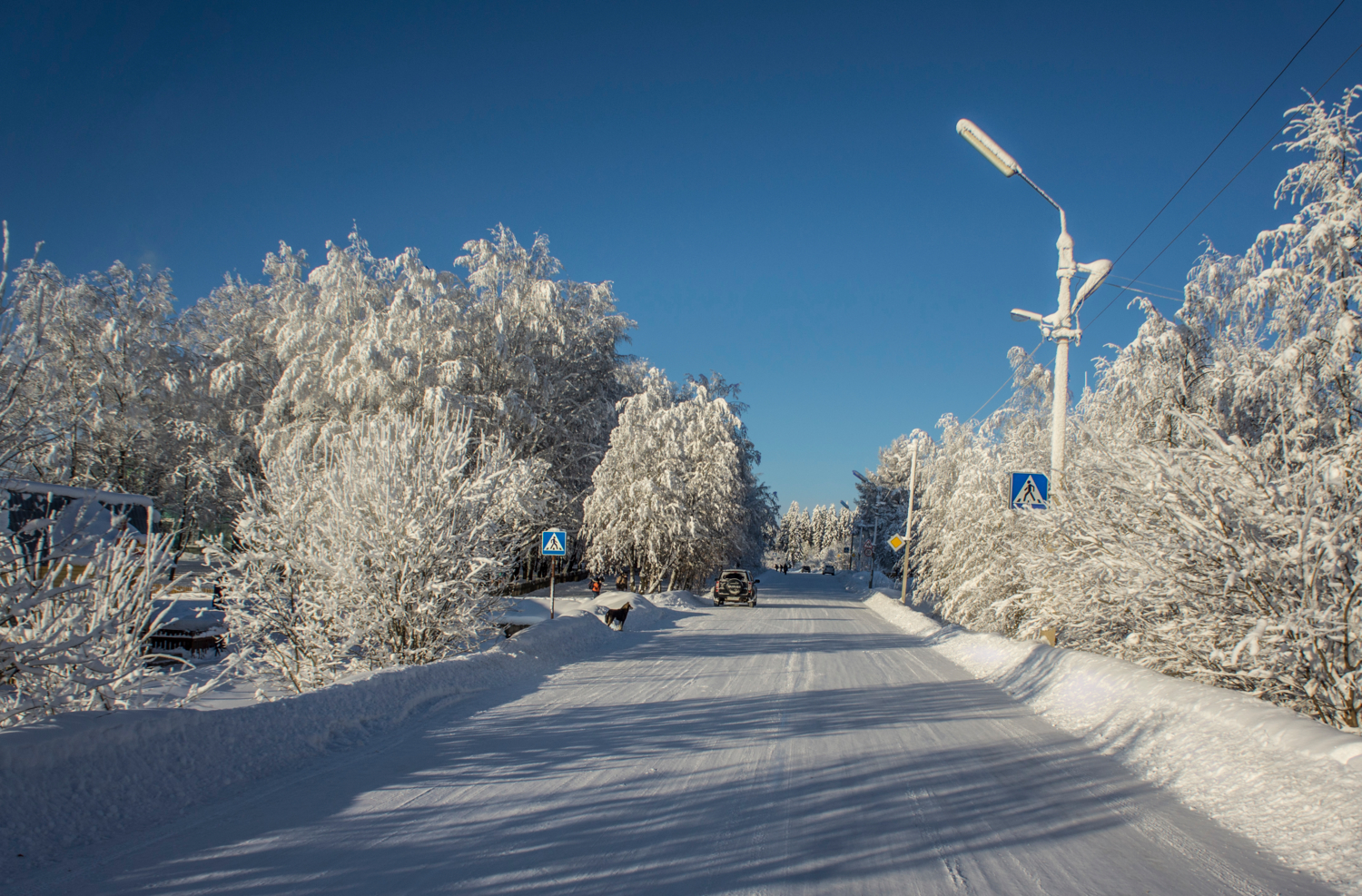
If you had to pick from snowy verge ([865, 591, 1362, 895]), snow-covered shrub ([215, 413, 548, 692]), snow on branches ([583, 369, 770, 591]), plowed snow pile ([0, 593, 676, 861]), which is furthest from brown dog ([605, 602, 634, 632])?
snow on branches ([583, 369, 770, 591])

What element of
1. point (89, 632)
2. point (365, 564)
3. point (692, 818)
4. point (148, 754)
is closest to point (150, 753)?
point (148, 754)

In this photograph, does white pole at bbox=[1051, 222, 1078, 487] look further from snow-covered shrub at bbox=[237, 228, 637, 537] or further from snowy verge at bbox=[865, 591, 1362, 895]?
snow-covered shrub at bbox=[237, 228, 637, 537]

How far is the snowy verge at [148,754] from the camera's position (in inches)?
167

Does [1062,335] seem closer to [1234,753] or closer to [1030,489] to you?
[1030,489]

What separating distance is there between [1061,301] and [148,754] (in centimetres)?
1412

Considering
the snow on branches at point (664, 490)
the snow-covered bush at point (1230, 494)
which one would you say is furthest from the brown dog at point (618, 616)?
the snow on branches at point (664, 490)

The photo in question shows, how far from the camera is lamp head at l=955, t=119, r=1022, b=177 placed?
11.8 metres

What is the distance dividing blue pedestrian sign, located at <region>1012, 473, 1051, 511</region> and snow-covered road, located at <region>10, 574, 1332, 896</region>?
195 inches

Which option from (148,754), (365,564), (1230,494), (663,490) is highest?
(663,490)

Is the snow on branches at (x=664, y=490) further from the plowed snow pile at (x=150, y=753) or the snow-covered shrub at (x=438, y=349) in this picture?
the plowed snow pile at (x=150, y=753)

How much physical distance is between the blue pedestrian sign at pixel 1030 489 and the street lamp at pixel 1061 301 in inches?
10.5

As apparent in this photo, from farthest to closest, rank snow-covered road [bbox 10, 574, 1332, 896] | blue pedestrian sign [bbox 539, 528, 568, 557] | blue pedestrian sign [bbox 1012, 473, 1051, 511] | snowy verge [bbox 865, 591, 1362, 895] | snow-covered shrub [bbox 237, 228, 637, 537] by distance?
snow-covered shrub [bbox 237, 228, 637, 537] < blue pedestrian sign [bbox 539, 528, 568, 557] < blue pedestrian sign [bbox 1012, 473, 1051, 511] < snowy verge [bbox 865, 591, 1362, 895] < snow-covered road [bbox 10, 574, 1332, 896]

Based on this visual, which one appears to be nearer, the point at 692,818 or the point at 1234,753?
the point at 692,818

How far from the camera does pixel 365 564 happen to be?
1064cm
